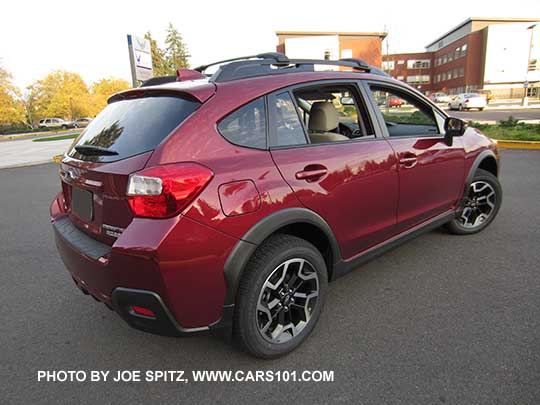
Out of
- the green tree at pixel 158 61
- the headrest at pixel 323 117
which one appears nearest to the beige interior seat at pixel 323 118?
the headrest at pixel 323 117

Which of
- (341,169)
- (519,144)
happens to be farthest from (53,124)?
(341,169)

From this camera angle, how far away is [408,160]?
293cm

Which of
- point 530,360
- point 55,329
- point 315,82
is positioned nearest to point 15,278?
point 55,329

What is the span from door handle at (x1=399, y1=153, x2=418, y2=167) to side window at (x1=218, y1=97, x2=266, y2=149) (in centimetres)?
128

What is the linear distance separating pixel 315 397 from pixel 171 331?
0.85m

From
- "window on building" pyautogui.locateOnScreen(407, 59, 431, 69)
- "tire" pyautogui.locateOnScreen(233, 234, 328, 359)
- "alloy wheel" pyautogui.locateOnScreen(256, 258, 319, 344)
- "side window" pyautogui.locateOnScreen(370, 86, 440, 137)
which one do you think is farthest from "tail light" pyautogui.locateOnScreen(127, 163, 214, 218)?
"window on building" pyautogui.locateOnScreen(407, 59, 431, 69)

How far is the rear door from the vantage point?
190cm

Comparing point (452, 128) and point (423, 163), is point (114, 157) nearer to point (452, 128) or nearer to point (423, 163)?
point (423, 163)

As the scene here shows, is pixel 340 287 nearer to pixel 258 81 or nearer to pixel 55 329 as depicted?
pixel 258 81

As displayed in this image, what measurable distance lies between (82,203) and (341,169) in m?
1.65

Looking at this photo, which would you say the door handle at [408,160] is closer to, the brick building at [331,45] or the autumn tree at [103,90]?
the brick building at [331,45]

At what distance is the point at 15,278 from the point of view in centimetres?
351

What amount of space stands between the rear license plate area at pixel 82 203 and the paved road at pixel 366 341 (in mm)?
922

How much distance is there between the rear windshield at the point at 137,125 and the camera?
1950mm
